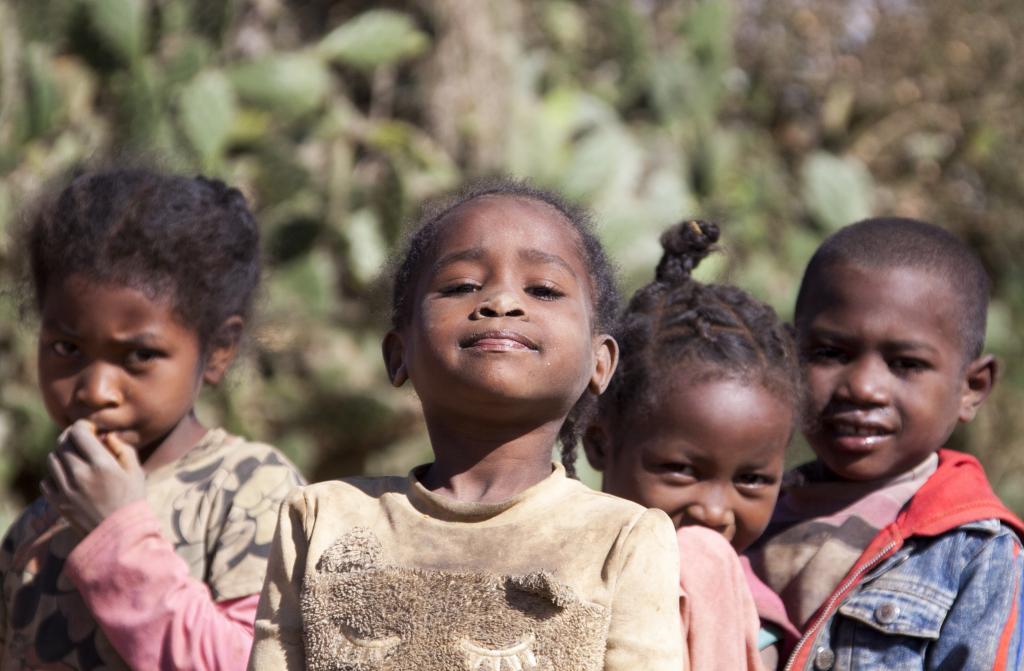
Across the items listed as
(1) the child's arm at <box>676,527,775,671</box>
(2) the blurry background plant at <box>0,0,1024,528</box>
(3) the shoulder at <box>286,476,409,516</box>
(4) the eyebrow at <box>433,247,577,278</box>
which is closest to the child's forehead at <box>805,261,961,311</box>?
(1) the child's arm at <box>676,527,775,671</box>

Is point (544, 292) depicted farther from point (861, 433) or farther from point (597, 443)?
point (861, 433)

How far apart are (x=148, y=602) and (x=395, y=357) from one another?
0.60m

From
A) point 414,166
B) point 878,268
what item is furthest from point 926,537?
point 414,166

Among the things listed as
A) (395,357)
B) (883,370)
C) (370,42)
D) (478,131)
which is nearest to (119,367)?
(395,357)

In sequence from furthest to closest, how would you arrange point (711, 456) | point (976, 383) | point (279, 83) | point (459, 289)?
point (279, 83) < point (976, 383) < point (711, 456) < point (459, 289)

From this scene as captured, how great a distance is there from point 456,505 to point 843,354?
116cm

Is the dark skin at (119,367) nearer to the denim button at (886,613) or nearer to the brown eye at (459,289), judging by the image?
the brown eye at (459,289)

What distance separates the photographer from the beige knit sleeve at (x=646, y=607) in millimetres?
2023

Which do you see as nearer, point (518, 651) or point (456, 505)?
point (518, 651)

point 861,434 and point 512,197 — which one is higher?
point 512,197

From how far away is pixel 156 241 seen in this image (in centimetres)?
289

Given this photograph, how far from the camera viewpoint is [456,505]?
2.15 m

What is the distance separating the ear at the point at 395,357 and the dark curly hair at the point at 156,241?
0.62 m

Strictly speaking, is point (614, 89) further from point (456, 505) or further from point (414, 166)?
point (456, 505)
